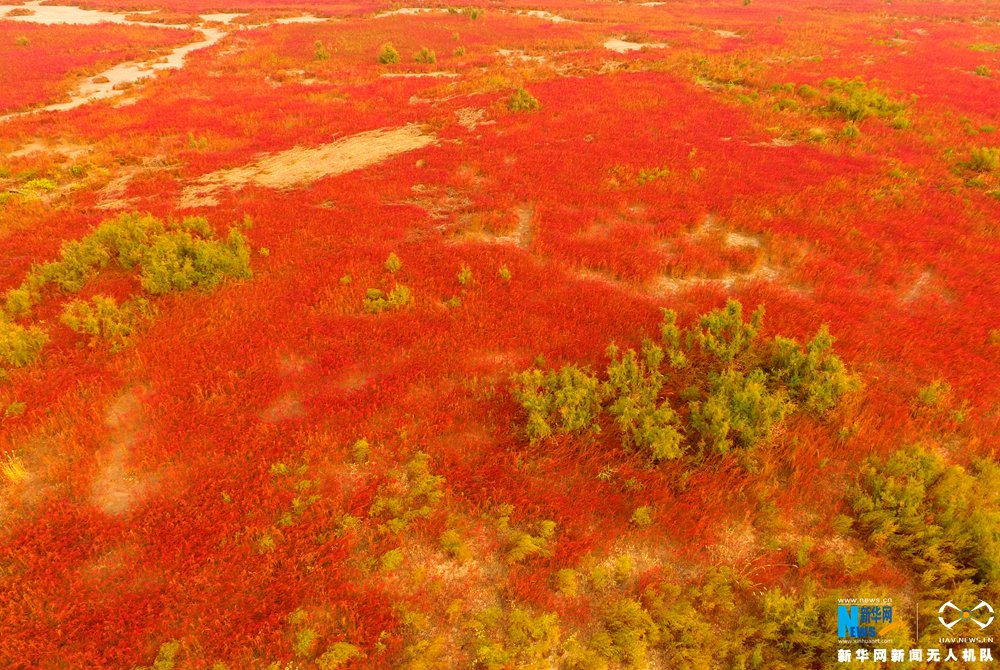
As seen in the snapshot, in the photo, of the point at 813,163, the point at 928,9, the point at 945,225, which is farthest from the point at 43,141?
the point at 928,9

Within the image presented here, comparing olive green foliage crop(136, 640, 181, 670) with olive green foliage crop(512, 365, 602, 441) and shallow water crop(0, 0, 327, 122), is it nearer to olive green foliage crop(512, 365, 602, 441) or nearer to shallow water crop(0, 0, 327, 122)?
olive green foliage crop(512, 365, 602, 441)

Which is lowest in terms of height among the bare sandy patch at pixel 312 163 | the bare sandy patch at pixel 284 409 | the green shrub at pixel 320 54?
the bare sandy patch at pixel 284 409

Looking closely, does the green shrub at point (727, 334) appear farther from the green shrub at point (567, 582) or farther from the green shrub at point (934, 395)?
the green shrub at point (567, 582)

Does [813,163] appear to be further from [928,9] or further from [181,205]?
[928,9]

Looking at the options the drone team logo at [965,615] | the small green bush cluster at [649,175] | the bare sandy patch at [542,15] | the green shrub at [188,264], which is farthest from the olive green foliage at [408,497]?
the bare sandy patch at [542,15]

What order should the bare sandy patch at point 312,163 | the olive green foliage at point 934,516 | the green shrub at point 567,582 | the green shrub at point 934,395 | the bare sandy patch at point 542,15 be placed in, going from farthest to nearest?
1. the bare sandy patch at point 542,15
2. the bare sandy patch at point 312,163
3. the green shrub at point 934,395
4. the olive green foliage at point 934,516
5. the green shrub at point 567,582

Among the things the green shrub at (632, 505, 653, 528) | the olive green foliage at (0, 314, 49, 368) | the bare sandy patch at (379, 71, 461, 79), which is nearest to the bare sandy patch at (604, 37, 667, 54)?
the bare sandy patch at (379, 71, 461, 79)
